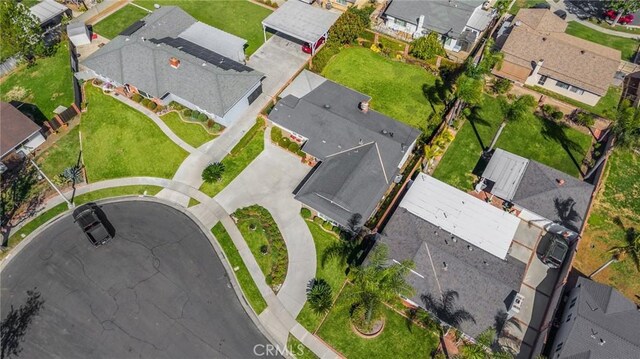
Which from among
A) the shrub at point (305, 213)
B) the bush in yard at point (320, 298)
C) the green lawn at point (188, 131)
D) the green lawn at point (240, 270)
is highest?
the green lawn at point (188, 131)

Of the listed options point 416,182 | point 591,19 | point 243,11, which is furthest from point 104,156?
point 591,19

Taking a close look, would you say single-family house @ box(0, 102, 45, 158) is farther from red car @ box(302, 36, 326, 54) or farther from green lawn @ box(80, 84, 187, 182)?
red car @ box(302, 36, 326, 54)

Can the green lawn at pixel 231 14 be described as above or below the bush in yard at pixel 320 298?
above

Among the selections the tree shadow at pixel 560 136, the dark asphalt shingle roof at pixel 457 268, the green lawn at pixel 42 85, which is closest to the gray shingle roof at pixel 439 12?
the tree shadow at pixel 560 136

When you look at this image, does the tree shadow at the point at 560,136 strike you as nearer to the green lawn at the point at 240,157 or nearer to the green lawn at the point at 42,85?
the green lawn at the point at 240,157

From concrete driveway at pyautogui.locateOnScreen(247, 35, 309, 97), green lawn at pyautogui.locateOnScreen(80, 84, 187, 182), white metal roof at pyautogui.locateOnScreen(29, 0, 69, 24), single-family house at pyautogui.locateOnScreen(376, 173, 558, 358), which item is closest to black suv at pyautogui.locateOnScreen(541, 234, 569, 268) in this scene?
single-family house at pyautogui.locateOnScreen(376, 173, 558, 358)

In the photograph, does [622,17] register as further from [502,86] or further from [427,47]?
[427,47]
